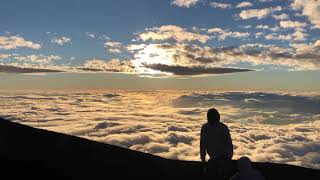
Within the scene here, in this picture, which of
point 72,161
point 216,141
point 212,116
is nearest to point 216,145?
point 216,141

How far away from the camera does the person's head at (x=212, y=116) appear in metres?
12.4

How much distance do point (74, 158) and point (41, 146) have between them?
1.86 meters

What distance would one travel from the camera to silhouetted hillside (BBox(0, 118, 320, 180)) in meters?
18.7

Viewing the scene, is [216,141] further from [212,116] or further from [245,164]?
[245,164]

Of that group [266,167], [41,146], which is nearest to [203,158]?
[41,146]

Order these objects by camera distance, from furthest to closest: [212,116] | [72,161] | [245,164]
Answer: [72,161]
[212,116]
[245,164]

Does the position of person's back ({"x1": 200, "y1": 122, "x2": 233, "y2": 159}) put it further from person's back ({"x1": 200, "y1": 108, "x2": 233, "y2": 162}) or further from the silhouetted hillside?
the silhouetted hillside

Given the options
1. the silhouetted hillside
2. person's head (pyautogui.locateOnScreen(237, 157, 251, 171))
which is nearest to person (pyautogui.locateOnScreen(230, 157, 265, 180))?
person's head (pyautogui.locateOnScreen(237, 157, 251, 171))

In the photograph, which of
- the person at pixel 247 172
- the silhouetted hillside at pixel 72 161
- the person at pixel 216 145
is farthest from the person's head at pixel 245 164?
the silhouetted hillside at pixel 72 161

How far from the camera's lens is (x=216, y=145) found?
12.8m

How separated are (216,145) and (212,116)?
838mm

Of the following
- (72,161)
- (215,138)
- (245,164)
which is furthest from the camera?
(72,161)

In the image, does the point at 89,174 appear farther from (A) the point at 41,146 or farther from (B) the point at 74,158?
(A) the point at 41,146

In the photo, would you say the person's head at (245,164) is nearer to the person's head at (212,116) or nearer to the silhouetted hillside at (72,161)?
the person's head at (212,116)
